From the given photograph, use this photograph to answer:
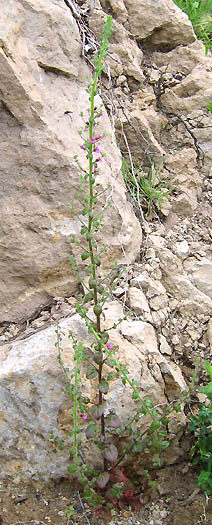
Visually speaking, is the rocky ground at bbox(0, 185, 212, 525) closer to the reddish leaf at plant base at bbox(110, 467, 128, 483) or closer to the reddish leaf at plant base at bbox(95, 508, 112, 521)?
the reddish leaf at plant base at bbox(95, 508, 112, 521)

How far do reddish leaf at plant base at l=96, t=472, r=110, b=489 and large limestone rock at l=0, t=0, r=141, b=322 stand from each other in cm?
91

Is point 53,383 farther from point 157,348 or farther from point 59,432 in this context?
point 157,348

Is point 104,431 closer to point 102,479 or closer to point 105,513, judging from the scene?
point 102,479

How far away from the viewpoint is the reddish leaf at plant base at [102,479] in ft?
6.97

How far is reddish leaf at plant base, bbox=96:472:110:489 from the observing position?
2125 mm

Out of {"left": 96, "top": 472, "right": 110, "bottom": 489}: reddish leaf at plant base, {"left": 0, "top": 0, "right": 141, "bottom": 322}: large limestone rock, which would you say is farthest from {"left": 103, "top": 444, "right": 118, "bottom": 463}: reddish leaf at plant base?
{"left": 0, "top": 0, "right": 141, "bottom": 322}: large limestone rock

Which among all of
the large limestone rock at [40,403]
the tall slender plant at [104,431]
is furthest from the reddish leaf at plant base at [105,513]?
the large limestone rock at [40,403]

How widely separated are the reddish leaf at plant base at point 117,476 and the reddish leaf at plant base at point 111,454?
0.42 feet

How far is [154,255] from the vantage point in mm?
2928

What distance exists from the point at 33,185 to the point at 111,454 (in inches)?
53.4

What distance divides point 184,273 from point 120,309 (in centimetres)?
55

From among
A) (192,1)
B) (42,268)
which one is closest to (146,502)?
(42,268)

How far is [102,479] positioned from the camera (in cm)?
214

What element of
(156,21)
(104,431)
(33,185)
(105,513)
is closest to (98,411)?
(104,431)
